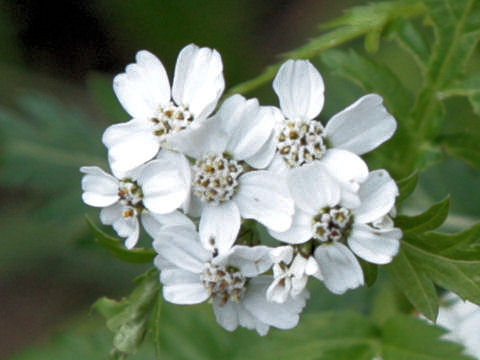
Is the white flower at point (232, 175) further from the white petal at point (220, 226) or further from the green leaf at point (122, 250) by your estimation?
the green leaf at point (122, 250)

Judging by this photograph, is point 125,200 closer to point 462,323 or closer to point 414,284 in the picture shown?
point 414,284

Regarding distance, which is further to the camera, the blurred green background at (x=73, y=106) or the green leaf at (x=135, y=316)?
the blurred green background at (x=73, y=106)

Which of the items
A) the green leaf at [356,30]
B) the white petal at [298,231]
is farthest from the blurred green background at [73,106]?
the white petal at [298,231]

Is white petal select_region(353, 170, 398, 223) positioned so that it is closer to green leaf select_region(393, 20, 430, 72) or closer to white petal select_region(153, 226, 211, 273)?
white petal select_region(153, 226, 211, 273)

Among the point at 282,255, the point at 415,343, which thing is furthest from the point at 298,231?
the point at 415,343

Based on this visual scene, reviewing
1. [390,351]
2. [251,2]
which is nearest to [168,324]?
[390,351]

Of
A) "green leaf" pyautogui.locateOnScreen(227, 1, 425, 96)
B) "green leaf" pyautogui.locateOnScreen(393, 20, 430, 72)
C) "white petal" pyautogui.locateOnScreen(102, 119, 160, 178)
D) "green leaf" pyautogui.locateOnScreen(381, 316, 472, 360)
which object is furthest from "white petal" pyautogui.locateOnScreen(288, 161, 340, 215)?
"green leaf" pyautogui.locateOnScreen(381, 316, 472, 360)
